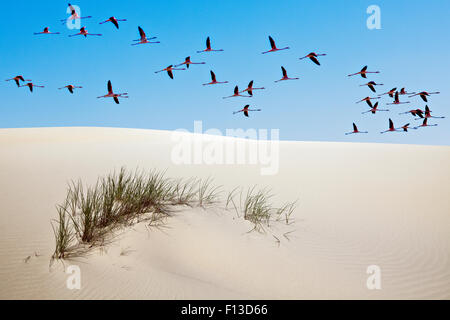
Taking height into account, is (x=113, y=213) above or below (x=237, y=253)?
above

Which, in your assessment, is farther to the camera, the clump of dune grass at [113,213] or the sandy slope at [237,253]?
the clump of dune grass at [113,213]

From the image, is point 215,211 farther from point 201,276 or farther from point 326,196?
point 326,196

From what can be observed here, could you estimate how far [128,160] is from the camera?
479 inches

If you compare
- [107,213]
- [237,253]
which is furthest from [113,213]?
[237,253]

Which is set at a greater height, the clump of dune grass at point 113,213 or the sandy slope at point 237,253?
the clump of dune grass at point 113,213

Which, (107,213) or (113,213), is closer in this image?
(107,213)

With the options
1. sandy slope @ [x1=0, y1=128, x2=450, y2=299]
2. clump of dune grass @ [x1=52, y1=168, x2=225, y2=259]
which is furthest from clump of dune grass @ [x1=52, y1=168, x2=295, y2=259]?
sandy slope @ [x1=0, y1=128, x2=450, y2=299]

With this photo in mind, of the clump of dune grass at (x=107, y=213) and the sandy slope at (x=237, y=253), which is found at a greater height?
the clump of dune grass at (x=107, y=213)

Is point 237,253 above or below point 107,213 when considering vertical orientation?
below

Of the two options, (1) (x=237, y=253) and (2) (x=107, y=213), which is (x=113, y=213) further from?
(1) (x=237, y=253)

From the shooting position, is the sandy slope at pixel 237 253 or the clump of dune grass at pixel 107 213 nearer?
the sandy slope at pixel 237 253

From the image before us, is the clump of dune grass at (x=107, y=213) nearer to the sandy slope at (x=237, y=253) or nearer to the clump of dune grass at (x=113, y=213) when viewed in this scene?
the clump of dune grass at (x=113, y=213)

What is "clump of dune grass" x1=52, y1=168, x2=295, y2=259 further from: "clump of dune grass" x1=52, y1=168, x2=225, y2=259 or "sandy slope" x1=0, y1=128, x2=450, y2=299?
"sandy slope" x1=0, y1=128, x2=450, y2=299

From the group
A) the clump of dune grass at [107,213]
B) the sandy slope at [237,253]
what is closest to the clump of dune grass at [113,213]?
the clump of dune grass at [107,213]
